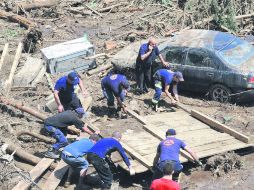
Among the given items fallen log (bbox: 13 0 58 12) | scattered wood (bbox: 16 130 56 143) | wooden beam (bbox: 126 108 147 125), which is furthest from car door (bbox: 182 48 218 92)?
fallen log (bbox: 13 0 58 12)

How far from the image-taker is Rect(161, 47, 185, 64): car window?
1512 cm

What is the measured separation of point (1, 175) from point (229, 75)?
6.54 metres

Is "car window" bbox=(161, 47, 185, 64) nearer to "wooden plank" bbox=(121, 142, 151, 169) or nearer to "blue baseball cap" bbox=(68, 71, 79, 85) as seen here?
"blue baseball cap" bbox=(68, 71, 79, 85)

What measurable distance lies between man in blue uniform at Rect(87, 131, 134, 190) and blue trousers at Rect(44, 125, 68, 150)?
151cm

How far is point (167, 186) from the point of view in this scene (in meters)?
8.68

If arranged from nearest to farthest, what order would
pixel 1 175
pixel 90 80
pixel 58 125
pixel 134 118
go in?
pixel 1 175 < pixel 58 125 < pixel 134 118 < pixel 90 80

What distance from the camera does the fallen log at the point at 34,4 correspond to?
73.1ft

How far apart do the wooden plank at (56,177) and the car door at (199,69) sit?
Answer: 4.87 meters

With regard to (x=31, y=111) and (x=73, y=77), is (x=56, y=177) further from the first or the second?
(x=31, y=111)

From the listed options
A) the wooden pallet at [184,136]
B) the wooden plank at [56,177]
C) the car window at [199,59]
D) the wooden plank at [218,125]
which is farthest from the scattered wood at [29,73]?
the wooden plank at [218,125]

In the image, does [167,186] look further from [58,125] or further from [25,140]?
[25,140]

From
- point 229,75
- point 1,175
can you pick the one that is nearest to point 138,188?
point 1,175

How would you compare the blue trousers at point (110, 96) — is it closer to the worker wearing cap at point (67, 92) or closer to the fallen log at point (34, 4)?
the worker wearing cap at point (67, 92)

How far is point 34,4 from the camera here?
2261 centimetres
